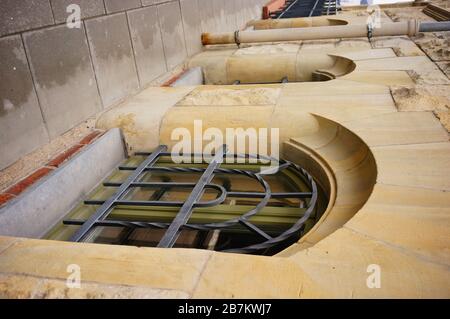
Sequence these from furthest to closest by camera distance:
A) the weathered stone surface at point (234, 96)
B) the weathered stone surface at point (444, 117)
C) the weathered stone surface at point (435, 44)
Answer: the weathered stone surface at point (435, 44), the weathered stone surface at point (234, 96), the weathered stone surface at point (444, 117)

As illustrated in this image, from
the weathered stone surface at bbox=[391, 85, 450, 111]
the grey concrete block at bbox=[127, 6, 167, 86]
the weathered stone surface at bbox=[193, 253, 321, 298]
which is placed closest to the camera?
the weathered stone surface at bbox=[193, 253, 321, 298]

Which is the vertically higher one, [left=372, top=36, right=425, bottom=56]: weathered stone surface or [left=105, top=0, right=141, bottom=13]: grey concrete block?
[left=105, top=0, right=141, bottom=13]: grey concrete block

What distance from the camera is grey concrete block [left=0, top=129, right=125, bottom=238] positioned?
236cm

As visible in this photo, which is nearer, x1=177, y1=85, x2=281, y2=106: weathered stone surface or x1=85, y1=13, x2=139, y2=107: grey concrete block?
x1=85, y1=13, x2=139, y2=107: grey concrete block

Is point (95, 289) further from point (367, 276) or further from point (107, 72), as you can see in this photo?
point (107, 72)

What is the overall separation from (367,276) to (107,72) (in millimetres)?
3160

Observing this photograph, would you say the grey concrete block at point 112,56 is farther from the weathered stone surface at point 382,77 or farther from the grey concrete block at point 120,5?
the weathered stone surface at point 382,77

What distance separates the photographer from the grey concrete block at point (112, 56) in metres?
3.56

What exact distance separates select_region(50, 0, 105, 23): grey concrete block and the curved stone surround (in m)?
0.93

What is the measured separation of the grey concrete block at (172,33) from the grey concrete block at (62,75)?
5.63 ft

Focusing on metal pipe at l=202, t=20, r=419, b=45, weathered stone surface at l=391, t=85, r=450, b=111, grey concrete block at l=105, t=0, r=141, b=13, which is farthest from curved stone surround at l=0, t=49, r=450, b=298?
metal pipe at l=202, t=20, r=419, b=45

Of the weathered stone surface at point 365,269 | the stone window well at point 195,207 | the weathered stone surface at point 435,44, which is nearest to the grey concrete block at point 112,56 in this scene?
the stone window well at point 195,207

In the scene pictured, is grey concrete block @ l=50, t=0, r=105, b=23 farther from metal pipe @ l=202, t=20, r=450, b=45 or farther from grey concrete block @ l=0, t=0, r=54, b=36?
metal pipe @ l=202, t=20, r=450, b=45
